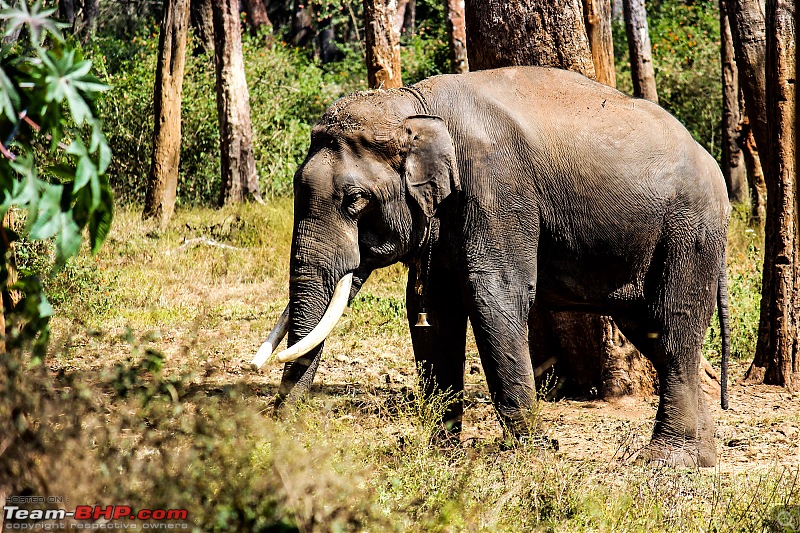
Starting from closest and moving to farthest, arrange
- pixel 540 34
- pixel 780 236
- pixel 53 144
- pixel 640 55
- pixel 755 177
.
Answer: pixel 53 144
pixel 540 34
pixel 780 236
pixel 755 177
pixel 640 55

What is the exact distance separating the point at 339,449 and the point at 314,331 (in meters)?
1.13

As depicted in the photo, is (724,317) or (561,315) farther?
(561,315)

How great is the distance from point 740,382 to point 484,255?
391 centimetres

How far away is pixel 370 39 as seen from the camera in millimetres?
11305

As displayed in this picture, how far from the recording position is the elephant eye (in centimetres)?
617

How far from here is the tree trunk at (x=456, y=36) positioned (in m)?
15.7

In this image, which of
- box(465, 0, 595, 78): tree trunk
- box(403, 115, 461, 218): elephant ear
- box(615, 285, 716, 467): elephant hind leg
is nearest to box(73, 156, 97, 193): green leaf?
box(403, 115, 461, 218): elephant ear

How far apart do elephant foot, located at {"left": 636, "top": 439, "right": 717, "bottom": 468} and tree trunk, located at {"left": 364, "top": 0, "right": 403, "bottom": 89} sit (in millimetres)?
5590

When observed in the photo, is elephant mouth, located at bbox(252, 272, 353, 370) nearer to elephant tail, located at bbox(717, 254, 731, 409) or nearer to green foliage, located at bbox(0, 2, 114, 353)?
green foliage, located at bbox(0, 2, 114, 353)

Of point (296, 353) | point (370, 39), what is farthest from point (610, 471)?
point (370, 39)

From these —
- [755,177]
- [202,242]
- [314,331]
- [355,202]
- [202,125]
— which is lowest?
[314,331]

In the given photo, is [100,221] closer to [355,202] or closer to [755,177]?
[355,202]

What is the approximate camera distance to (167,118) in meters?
15.4

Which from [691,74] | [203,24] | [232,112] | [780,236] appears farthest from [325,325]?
[691,74]
